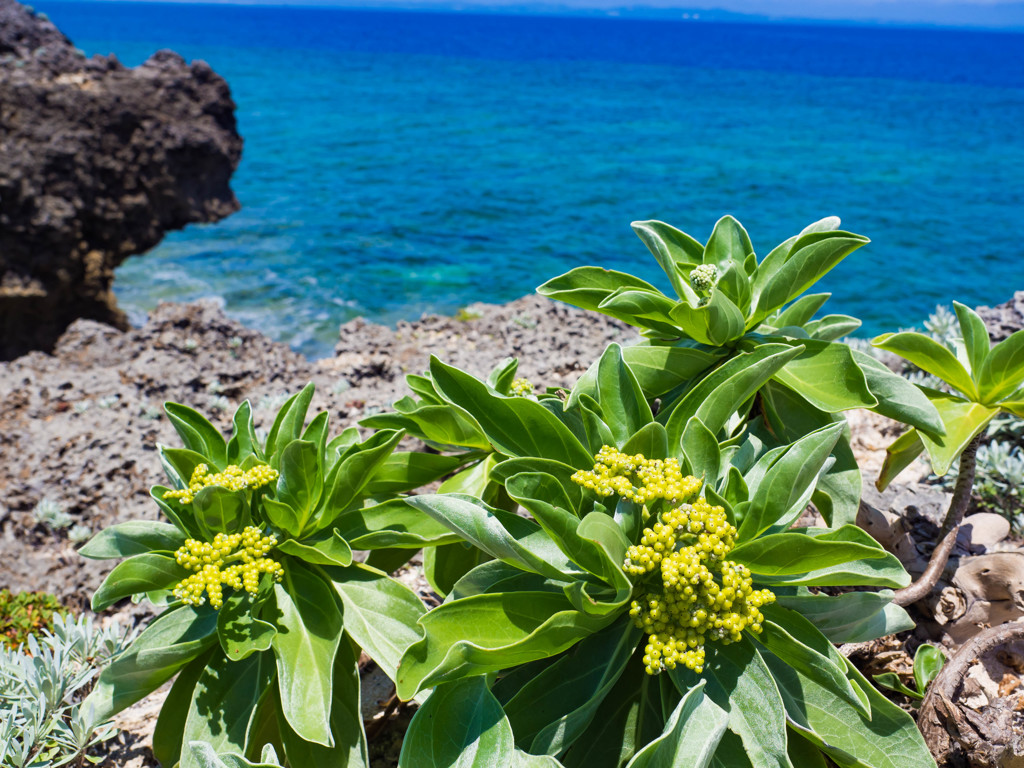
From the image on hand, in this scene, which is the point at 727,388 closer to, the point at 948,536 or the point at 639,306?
the point at 639,306

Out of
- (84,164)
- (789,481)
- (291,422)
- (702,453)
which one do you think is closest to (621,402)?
(702,453)

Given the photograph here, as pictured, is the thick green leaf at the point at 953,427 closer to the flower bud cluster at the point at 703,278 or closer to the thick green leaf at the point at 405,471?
the flower bud cluster at the point at 703,278

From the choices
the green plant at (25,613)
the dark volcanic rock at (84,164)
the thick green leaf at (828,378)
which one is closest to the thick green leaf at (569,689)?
the thick green leaf at (828,378)

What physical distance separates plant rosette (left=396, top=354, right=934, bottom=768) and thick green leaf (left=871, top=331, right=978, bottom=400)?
808 mm

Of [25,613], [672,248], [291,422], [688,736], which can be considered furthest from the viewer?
[25,613]

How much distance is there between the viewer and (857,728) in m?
1.74

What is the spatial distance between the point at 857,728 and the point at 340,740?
4.72 ft

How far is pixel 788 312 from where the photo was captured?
2.52 m

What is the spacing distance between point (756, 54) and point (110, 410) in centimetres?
10807

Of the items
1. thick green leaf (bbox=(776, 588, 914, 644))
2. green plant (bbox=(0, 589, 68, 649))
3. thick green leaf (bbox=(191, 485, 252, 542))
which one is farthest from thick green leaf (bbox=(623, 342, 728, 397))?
green plant (bbox=(0, 589, 68, 649))

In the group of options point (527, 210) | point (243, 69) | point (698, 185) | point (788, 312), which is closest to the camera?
point (788, 312)

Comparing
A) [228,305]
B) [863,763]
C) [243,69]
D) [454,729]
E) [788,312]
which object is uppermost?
[243,69]

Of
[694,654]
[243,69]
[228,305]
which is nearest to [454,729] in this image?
[694,654]

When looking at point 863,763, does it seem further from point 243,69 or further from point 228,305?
point 243,69
